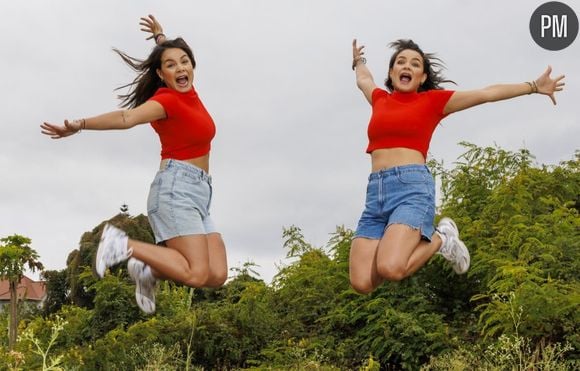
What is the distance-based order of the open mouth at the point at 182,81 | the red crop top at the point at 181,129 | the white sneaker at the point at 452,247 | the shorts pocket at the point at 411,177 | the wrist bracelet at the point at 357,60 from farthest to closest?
the wrist bracelet at the point at 357,60 → the white sneaker at the point at 452,247 → the open mouth at the point at 182,81 → the shorts pocket at the point at 411,177 → the red crop top at the point at 181,129

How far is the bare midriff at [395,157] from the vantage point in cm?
596

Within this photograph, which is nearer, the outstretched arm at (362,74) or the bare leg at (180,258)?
the bare leg at (180,258)

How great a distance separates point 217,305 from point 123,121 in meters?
8.35

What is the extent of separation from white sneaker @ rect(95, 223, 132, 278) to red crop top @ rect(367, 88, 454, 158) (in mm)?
1886

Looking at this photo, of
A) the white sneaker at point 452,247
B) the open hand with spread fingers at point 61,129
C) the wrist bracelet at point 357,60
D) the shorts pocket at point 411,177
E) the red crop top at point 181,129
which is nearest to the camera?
the open hand with spread fingers at point 61,129

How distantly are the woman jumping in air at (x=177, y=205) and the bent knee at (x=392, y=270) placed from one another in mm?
1086

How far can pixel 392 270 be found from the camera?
571cm

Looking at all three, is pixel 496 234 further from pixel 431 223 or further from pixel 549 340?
pixel 431 223

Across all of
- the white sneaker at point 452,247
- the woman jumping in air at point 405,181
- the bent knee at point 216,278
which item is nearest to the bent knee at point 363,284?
the woman jumping in air at point 405,181

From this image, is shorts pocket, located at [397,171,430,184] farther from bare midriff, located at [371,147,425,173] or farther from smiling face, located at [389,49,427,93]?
smiling face, located at [389,49,427,93]

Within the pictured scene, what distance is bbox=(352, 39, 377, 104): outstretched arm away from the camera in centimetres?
647

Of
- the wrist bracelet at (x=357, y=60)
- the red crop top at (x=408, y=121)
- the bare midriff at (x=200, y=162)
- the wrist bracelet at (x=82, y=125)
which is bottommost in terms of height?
the bare midriff at (x=200, y=162)

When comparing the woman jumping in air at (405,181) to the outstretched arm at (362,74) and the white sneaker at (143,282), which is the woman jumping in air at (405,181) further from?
the white sneaker at (143,282)

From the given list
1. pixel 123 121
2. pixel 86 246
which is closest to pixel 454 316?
pixel 123 121
